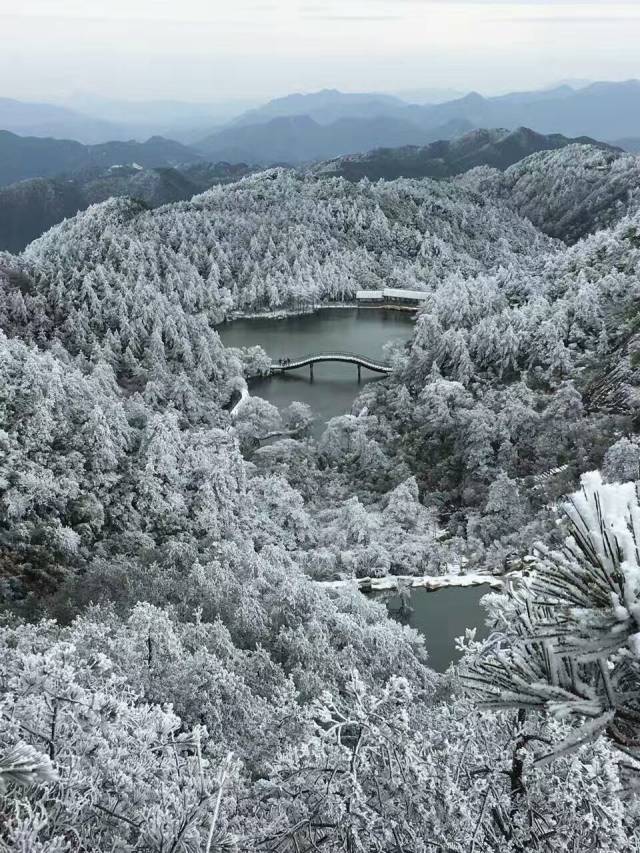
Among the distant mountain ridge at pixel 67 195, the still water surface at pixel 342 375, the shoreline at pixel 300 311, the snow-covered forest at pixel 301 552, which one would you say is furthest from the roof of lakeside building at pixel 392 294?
the distant mountain ridge at pixel 67 195

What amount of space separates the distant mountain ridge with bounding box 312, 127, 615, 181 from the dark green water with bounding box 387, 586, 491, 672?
128 metres

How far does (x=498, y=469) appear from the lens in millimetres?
33094

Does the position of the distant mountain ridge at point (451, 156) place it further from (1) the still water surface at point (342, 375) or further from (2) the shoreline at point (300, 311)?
(1) the still water surface at point (342, 375)

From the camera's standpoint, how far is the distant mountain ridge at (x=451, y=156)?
146 metres

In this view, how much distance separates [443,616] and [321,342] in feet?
129

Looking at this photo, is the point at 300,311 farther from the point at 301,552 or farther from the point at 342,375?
the point at 301,552

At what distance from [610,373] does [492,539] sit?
1362cm

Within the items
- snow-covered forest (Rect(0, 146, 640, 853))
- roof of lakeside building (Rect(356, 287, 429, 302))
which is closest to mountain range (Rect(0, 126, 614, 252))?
roof of lakeside building (Rect(356, 287, 429, 302))

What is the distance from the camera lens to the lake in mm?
47750

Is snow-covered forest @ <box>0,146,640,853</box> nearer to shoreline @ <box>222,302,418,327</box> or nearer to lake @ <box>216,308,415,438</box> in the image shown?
A: shoreline @ <box>222,302,418,327</box>

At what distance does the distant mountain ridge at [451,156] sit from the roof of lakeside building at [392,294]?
259 ft

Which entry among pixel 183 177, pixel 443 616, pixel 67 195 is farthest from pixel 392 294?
Result: pixel 183 177

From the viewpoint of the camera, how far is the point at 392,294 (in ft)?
222

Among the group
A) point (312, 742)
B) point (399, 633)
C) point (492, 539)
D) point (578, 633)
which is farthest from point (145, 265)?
point (578, 633)
